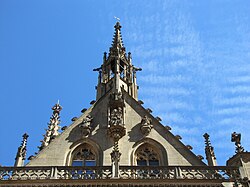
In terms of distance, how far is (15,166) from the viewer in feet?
53.0

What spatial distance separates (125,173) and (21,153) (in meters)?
5.00

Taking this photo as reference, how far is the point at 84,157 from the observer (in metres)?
17.2

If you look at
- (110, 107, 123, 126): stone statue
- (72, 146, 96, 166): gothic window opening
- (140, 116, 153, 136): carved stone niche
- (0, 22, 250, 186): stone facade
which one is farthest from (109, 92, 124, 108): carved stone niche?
(72, 146, 96, 166): gothic window opening

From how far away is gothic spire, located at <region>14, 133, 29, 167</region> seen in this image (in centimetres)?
1677

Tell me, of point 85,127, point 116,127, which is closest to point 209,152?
point 116,127

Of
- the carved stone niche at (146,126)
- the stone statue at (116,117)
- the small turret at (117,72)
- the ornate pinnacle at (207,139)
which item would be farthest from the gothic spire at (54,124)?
the ornate pinnacle at (207,139)

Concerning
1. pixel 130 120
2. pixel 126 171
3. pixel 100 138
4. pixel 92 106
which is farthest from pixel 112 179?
pixel 92 106

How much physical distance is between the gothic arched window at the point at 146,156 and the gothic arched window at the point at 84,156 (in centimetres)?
196

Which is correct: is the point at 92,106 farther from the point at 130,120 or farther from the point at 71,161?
the point at 71,161

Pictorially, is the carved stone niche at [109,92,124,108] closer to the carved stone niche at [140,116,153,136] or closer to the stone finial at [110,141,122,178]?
the carved stone niche at [140,116,153,136]

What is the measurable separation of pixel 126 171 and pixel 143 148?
8.39 ft

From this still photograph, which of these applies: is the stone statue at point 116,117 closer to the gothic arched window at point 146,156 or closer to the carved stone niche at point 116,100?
the carved stone niche at point 116,100

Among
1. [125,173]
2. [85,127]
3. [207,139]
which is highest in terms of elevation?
[85,127]

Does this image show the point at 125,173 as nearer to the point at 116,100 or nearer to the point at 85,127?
the point at 85,127
